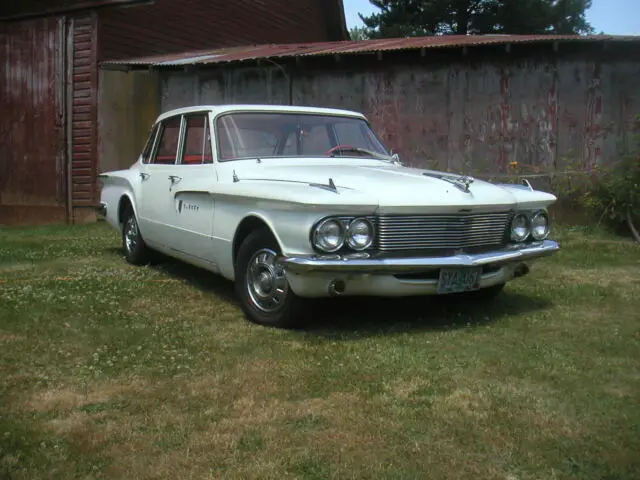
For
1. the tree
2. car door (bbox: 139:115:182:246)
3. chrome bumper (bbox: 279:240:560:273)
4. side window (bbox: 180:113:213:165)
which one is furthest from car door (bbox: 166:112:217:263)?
the tree

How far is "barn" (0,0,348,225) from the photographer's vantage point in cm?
1255

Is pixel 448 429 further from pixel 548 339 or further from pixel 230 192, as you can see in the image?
pixel 230 192

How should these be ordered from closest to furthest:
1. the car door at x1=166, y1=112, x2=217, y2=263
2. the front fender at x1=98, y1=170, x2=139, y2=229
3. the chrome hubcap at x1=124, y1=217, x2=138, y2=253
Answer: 1. the car door at x1=166, y1=112, x2=217, y2=263
2. the front fender at x1=98, y1=170, x2=139, y2=229
3. the chrome hubcap at x1=124, y1=217, x2=138, y2=253

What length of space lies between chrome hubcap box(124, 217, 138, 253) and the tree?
71.0 ft

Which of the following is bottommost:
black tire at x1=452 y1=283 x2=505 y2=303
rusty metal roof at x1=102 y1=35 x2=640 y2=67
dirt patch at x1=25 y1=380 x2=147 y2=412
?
dirt patch at x1=25 y1=380 x2=147 y2=412

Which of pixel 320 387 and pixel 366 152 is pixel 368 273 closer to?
pixel 320 387

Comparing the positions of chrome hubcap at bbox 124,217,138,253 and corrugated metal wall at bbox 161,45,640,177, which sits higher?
corrugated metal wall at bbox 161,45,640,177

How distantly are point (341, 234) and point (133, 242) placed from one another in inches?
141

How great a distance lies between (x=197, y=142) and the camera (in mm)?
5680

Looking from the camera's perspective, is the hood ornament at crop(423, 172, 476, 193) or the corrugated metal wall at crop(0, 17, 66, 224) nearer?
the hood ornament at crop(423, 172, 476, 193)

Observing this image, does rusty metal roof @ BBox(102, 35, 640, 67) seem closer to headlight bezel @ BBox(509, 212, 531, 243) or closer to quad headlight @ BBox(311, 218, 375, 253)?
headlight bezel @ BBox(509, 212, 531, 243)

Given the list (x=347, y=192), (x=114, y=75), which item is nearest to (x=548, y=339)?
(x=347, y=192)

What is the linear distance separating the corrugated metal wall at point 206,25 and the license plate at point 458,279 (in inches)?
401

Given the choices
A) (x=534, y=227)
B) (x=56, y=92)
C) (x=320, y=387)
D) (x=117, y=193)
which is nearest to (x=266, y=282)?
(x=320, y=387)
